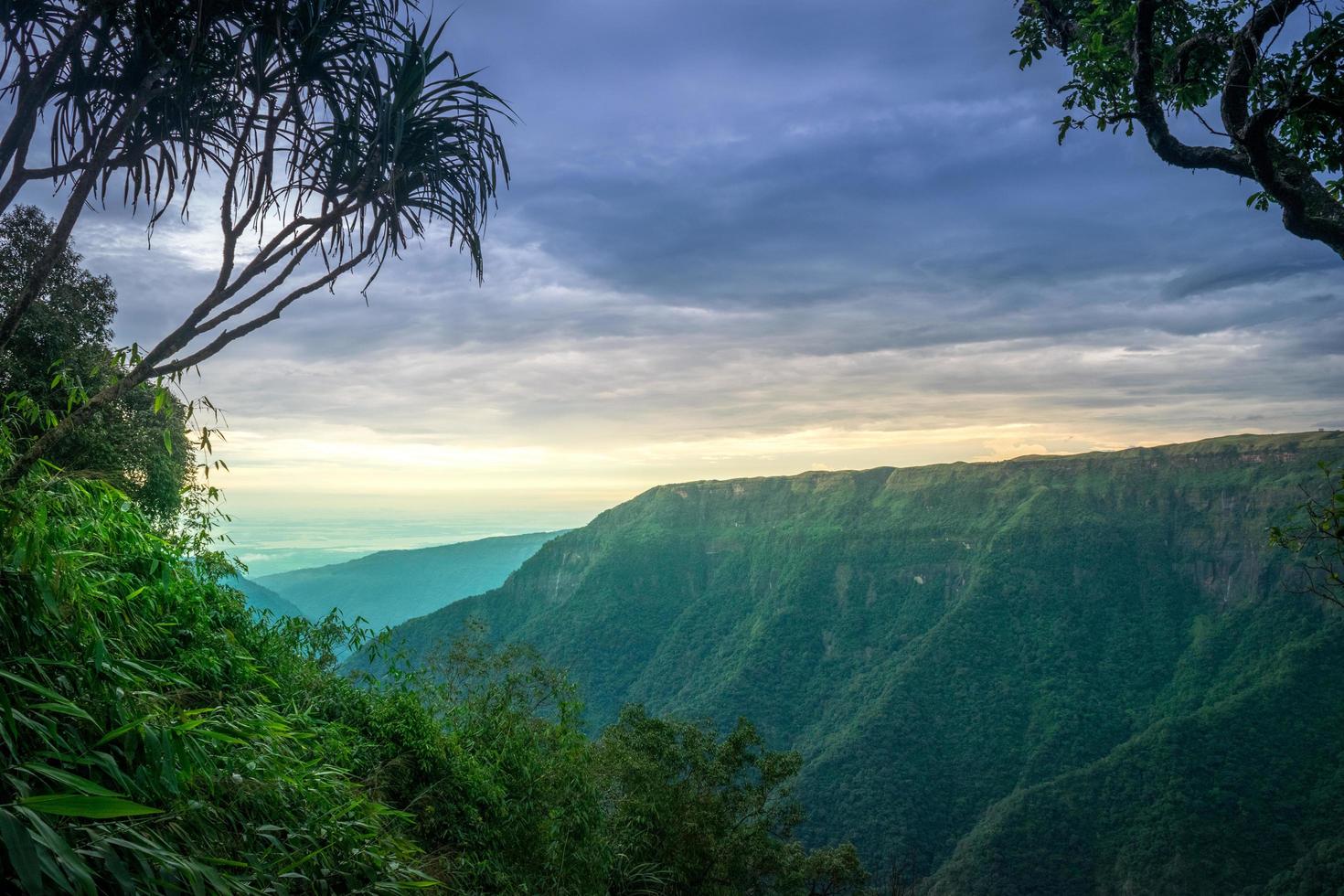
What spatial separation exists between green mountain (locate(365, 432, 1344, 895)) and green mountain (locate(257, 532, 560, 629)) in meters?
58.2

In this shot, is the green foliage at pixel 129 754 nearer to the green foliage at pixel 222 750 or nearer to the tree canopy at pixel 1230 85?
the green foliage at pixel 222 750

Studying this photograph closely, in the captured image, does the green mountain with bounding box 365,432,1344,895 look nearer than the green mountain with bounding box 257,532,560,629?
Yes

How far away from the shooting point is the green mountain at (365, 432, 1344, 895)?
4622 cm

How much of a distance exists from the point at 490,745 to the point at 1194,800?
56.7 meters

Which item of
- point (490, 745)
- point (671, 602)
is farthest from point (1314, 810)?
point (671, 602)

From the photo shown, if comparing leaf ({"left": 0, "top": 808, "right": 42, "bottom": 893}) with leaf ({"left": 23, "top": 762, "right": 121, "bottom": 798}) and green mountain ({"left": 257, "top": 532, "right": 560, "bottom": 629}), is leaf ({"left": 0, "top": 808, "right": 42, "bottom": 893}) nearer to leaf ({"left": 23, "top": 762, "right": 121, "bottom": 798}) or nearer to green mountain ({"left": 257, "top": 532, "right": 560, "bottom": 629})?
leaf ({"left": 23, "top": 762, "right": 121, "bottom": 798})

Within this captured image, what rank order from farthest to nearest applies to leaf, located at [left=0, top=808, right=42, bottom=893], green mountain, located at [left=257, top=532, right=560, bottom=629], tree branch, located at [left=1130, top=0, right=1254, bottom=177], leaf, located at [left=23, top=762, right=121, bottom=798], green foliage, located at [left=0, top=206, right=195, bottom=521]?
1. green mountain, located at [left=257, top=532, right=560, bottom=629]
2. green foliage, located at [left=0, top=206, right=195, bottom=521]
3. tree branch, located at [left=1130, top=0, right=1254, bottom=177]
4. leaf, located at [left=23, top=762, right=121, bottom=798]
5. leaf, located at [left=0, top=808, right=42, bottom=893]

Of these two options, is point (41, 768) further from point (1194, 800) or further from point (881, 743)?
point (881, 743)

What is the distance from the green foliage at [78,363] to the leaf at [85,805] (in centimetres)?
746

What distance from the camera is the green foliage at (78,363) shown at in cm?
873

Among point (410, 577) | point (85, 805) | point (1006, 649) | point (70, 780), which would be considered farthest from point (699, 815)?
point (410, 577)

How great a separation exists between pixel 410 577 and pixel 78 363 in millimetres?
Answer: 176456

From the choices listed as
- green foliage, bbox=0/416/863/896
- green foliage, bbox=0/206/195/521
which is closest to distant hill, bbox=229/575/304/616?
green foliage, bbox=0/416/863/896

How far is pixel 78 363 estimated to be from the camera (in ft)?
30.8
